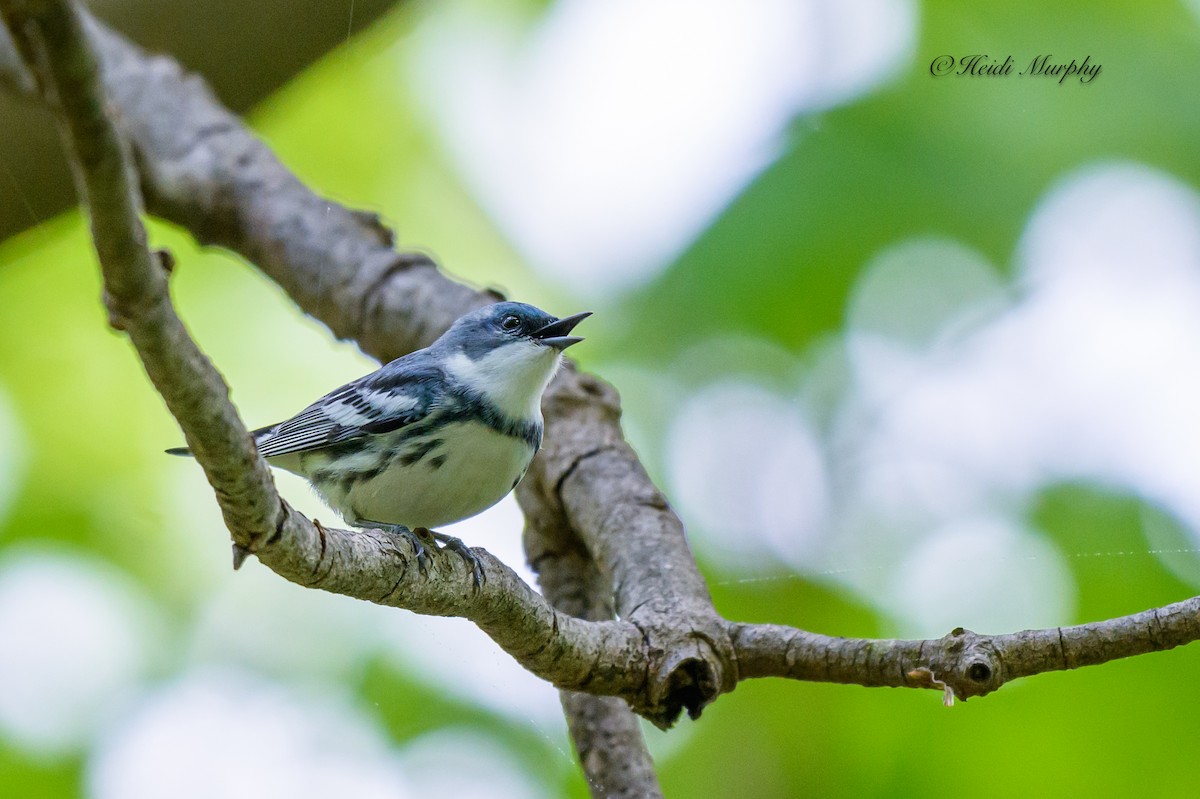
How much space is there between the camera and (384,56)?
217 inches

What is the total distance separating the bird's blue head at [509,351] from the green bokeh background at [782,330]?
113 cm

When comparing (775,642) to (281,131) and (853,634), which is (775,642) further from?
(281,131)

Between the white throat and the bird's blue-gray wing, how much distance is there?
0.10 m

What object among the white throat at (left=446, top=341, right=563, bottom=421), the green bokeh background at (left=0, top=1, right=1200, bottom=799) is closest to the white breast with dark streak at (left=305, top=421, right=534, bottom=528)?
the white throat at (left=446, top=341, right=563, bottom=421)

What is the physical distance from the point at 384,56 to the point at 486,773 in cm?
359

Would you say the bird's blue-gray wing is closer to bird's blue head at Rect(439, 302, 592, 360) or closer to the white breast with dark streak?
the white breast with dark streak

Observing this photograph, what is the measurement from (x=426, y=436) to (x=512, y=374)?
1.17 feet

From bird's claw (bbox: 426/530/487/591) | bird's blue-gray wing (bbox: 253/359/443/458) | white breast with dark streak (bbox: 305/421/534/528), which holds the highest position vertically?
bird's blue-gray wing (bbox: 253/359/443/458)

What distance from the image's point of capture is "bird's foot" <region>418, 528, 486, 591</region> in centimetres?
238

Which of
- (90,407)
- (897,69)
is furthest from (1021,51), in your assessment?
(90,407)

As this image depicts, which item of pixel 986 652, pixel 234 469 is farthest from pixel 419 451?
pixel 986 652

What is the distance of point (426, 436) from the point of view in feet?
9.85

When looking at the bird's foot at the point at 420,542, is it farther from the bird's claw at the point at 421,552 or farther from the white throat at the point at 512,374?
the white throat at the point at 512,374

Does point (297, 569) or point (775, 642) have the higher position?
point (775, 642)
